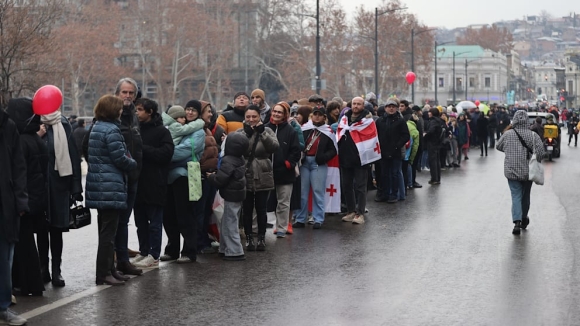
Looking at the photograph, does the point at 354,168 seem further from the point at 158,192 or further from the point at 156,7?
the point at 156,7

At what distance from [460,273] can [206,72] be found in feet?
282

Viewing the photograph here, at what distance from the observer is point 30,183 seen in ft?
32.4

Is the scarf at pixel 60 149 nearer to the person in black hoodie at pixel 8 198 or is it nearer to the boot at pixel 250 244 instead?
the person in black hoodie at pixel 8 198

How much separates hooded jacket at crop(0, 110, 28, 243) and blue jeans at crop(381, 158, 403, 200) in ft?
36.5

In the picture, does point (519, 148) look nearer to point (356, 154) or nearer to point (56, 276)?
point (356, 154)

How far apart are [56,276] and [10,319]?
1.90 m

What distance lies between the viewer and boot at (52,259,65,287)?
10461mm

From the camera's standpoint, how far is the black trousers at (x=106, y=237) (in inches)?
410

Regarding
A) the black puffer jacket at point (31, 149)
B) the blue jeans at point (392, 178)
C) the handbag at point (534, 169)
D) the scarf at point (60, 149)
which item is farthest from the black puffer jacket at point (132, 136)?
the blue jeans at point (392, 178)

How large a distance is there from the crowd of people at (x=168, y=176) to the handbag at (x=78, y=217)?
157 mm

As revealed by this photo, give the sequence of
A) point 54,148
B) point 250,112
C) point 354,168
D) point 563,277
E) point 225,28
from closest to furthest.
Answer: point 54,148
point 563,277
point 250,112
point 354,168
point 225,28

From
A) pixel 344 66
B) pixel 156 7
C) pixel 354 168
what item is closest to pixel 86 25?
pixel 156 7

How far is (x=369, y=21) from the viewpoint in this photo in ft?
300

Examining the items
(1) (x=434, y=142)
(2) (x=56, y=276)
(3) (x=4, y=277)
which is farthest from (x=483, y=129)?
(3) (x=4, y=277)
